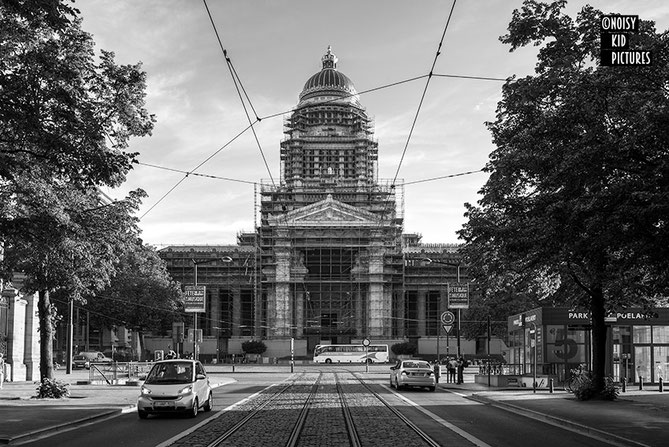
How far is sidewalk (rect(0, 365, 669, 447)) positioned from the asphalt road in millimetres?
Answer: 538

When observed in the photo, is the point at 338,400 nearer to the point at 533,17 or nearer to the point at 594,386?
the point at 594,386

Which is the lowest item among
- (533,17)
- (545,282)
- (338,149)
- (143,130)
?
(545,282)

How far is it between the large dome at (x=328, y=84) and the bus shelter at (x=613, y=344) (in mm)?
94273

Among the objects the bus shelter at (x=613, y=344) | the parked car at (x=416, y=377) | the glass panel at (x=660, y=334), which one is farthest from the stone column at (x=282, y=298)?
the glass panel at (x=660, y=334)

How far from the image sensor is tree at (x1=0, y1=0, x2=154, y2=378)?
17.9 metres

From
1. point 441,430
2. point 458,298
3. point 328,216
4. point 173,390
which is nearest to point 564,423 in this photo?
point 441,430

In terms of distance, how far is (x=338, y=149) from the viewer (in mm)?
130500

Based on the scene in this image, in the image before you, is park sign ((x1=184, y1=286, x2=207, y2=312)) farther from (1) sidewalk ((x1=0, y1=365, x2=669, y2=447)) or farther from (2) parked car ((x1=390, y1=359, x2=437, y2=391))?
(2) parked car ((x1=390, y1=359, x2=437, y2=391))

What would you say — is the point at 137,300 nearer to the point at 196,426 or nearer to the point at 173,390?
the point at 173,390

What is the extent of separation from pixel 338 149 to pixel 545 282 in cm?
9632

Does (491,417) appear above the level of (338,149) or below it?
below

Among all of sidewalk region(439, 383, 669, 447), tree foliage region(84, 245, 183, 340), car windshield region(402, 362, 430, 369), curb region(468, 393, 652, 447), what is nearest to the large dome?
tree foliage region(84, 245, 183, 340)

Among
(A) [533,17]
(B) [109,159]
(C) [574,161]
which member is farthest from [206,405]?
(A) [533,17]

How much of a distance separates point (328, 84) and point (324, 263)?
35080mm
